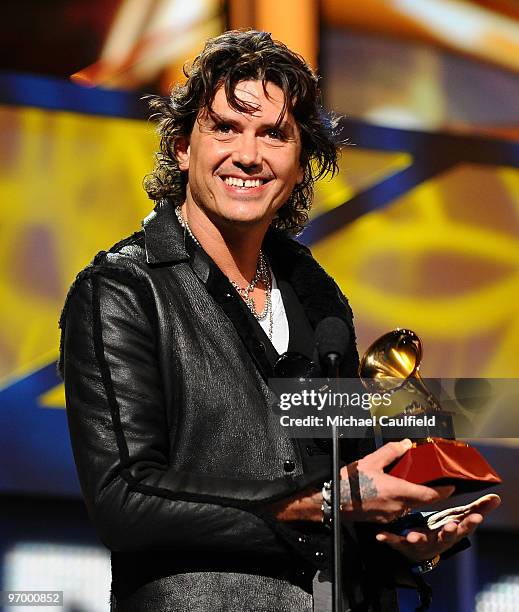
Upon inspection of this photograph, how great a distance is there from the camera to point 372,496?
5.70 feet

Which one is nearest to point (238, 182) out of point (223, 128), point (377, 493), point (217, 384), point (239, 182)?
point (239, 182)

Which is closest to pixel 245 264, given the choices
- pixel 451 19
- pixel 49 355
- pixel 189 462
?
pixel 189 462

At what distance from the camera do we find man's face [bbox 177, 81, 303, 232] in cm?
206

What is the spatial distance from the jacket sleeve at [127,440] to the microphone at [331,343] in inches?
10.2

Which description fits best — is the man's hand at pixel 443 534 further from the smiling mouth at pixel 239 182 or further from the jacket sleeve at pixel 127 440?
the smiling mouth at pixel 239 182

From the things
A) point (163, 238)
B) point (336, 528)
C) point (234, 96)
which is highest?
point (234, 96)

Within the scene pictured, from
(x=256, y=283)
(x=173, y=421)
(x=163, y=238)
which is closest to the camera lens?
(x=173, y=421)

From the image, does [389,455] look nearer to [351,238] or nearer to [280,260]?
[280,260]

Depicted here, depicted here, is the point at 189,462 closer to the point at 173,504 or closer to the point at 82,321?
the point at 173,504

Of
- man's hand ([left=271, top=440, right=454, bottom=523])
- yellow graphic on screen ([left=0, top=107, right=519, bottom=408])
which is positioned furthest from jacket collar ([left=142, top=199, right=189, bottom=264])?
yellow graphic on screen ([left=0, top=107, right=519, bottom=408])

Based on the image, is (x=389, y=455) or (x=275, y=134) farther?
(x=275, y=134)

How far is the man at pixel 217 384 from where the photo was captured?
1759 millimetres

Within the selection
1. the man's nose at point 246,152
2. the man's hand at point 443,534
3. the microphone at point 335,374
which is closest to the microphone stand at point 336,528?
the microphone at point 335,374

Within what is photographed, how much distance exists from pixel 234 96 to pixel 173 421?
0.59 meters
